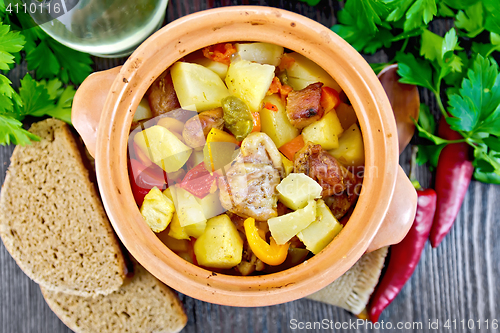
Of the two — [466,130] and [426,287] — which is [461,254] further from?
[466,130]

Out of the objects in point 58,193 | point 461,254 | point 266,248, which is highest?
point 266,248

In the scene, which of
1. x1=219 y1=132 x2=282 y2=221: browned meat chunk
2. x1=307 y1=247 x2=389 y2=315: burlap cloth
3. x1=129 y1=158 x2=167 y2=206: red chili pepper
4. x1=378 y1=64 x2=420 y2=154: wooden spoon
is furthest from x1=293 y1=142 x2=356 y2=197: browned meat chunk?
x1=307 y1=247 x2=389 y2=315: burlap cloth

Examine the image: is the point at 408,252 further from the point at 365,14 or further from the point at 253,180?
the point at 365,14

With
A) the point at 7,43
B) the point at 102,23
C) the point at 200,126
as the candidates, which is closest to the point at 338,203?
the point at 200,126

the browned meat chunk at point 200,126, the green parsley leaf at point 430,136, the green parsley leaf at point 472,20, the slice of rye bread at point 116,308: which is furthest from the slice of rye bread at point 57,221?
the green parsley leaf at point 472,20

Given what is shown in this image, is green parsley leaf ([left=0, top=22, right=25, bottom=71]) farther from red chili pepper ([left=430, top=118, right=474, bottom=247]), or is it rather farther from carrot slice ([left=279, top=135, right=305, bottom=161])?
red chili pepper ([left=430, top=118, right=474, bottom=247])

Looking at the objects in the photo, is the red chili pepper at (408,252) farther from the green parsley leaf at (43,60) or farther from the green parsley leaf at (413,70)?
the green parsley leaf at (43,60)

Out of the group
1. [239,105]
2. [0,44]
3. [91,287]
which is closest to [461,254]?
[239,105]

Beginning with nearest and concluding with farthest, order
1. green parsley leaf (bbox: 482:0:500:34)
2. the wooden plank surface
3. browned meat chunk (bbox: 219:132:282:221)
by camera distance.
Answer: browned meat chunk (bbox: 219:132:282:221)
green parsley leaf (bbox: 482:0:500:34)
the wooden plank surface
